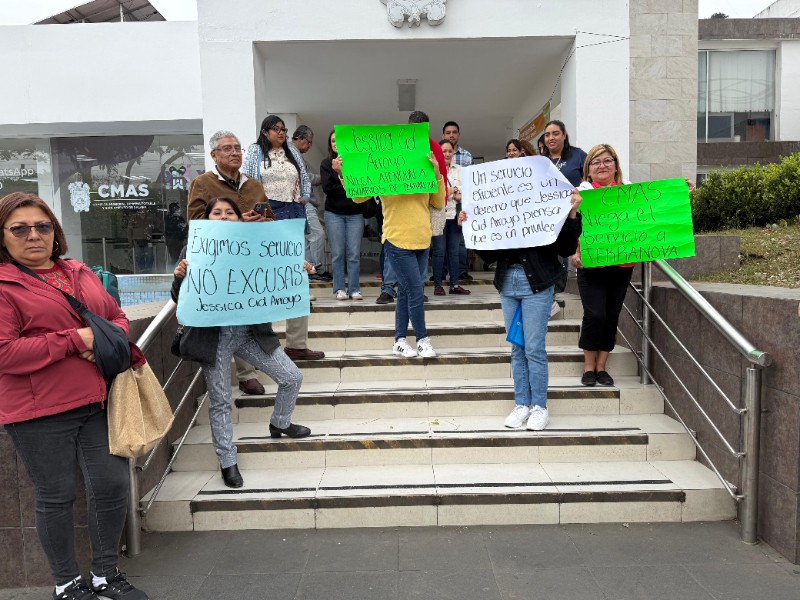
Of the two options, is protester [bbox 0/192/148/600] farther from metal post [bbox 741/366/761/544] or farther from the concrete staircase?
metal post [bbox 741/366/761/544]

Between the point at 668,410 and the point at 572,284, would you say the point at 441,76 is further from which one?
the point at 668,410

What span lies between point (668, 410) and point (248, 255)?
3.24 metres

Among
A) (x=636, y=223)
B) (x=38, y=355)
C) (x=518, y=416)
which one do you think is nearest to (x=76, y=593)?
(x=38, y=355)

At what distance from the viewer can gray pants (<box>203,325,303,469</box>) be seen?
3734mm

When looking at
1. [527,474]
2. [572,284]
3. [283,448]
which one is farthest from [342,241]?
[527,474]

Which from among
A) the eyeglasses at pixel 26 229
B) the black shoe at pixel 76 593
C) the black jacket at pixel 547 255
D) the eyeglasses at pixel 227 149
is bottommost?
the black shoe at pixel 76 593

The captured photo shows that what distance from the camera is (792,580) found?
3037 mm

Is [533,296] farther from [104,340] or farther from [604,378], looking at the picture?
[104,340]

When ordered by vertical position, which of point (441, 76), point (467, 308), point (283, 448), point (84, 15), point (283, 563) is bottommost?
point (283, 563)

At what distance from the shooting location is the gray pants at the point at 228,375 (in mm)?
3734

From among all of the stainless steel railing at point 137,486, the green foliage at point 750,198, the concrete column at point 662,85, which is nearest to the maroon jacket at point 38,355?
the stainless steel railing at point 137,486

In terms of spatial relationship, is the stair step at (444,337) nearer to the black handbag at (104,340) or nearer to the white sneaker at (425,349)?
the white sneaker at (425,349)

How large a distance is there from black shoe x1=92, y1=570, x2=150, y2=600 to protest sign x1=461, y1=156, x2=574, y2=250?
2831 millimetres

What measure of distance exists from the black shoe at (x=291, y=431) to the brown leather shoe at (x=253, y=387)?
609mm
